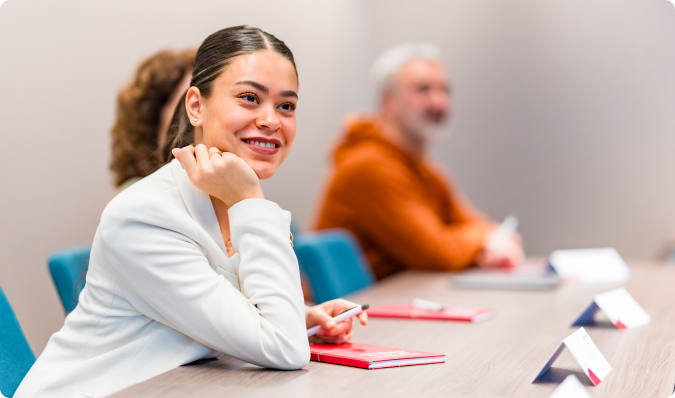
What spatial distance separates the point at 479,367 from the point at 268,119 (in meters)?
0.52

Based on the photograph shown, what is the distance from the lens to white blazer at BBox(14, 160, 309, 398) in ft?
2.83

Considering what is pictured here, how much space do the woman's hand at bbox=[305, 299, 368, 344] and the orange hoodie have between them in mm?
1246

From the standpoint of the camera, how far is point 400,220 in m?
2.37

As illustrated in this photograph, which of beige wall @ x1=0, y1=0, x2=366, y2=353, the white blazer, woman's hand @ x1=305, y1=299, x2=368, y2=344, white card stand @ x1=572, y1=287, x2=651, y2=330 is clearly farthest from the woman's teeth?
white card stand @ x1=572, y1=287, x2=651, y2=330

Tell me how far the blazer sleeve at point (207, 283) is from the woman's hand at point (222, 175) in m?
0.03

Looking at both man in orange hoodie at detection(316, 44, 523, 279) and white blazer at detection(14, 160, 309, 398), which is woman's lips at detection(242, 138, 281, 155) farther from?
man in orange hoodie at detection(316, 44, 523, 279)

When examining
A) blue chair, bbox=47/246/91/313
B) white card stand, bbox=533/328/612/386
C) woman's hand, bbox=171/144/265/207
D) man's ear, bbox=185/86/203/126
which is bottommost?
white card stand, bbox=533/328/612/386

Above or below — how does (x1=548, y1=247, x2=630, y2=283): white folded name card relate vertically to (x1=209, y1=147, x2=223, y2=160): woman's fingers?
below

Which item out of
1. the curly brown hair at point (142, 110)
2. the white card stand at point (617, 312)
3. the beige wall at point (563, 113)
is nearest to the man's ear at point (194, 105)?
the curly brown hair at point (142, 110)

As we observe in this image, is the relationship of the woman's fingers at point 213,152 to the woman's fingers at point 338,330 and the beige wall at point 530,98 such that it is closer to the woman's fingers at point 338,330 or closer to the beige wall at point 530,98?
the woman's fingers at point 338,330

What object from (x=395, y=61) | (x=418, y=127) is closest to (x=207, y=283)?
(x=418, y=127)

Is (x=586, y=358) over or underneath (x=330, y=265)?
over

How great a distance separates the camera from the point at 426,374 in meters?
0.92

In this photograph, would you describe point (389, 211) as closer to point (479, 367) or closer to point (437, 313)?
point (437, 313)
